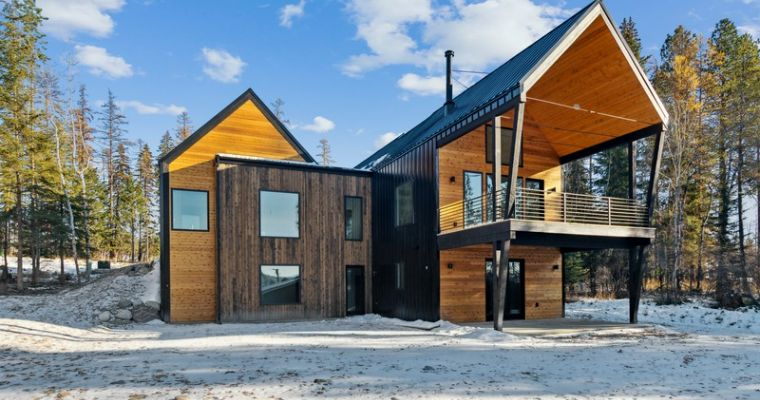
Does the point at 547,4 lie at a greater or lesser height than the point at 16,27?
lesser

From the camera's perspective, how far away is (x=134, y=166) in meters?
36.4

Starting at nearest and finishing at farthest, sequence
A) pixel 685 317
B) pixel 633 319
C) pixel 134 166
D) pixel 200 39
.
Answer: pixel 633 319
pixel 685 317
pixel 200 39
pixel 134 166

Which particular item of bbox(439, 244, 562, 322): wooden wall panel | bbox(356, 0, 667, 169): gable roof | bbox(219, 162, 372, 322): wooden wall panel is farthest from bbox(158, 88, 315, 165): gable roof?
bbox(439, 244, 562, 322): wooden wall panel

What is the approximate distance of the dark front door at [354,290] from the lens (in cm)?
1503

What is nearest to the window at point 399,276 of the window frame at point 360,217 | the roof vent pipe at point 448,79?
the window frame at point 360,217

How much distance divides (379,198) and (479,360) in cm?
881

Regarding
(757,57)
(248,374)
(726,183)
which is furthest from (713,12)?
(248,374)

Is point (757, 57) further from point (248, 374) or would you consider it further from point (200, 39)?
point (248, 374)

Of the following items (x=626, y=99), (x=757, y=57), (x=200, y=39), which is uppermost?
(x=757, y=57)

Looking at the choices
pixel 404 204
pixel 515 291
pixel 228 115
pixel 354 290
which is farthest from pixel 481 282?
pixel 228 115

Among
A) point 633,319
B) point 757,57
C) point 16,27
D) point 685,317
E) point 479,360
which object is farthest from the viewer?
point 757,57

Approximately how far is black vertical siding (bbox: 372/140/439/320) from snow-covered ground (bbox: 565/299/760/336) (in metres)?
5.22

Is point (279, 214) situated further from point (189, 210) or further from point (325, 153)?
point (325, 153)

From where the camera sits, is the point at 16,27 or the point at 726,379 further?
the point at 16,27
